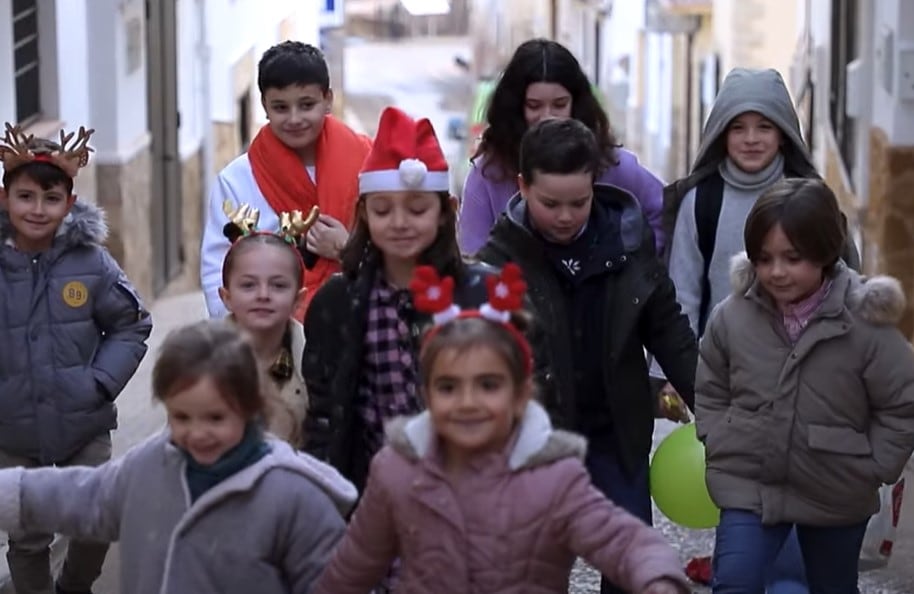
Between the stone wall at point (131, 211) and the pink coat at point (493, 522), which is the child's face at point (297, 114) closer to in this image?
the pink coat at point (493, 522)

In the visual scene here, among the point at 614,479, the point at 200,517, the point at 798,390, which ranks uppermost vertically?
the point at 798,390

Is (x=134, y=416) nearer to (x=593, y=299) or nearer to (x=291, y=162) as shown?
(x=291, y=162)

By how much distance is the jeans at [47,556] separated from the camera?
5832 millimetres

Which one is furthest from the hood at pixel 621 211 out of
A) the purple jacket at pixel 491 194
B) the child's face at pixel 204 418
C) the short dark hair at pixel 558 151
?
the child's face at pixel 204 418

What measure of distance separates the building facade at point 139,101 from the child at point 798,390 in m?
5.96

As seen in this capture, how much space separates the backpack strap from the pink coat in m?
2.31

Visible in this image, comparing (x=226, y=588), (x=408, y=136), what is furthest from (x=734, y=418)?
(x=226, y=588)

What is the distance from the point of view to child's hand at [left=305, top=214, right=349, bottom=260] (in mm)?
5805

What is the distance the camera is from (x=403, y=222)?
477 centimetres

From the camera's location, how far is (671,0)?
25.2 metres

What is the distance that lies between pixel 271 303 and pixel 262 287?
0.15ft

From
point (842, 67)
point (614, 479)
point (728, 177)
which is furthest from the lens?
point (842, 67)

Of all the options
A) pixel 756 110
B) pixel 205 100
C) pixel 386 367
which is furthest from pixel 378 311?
pixel 205 100

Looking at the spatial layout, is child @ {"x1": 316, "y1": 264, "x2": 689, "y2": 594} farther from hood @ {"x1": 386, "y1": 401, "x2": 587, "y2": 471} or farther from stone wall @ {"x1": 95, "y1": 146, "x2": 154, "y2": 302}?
stone wall @ {"x1": 95, "y1": 146, "x2": 154, "y2": 302}
